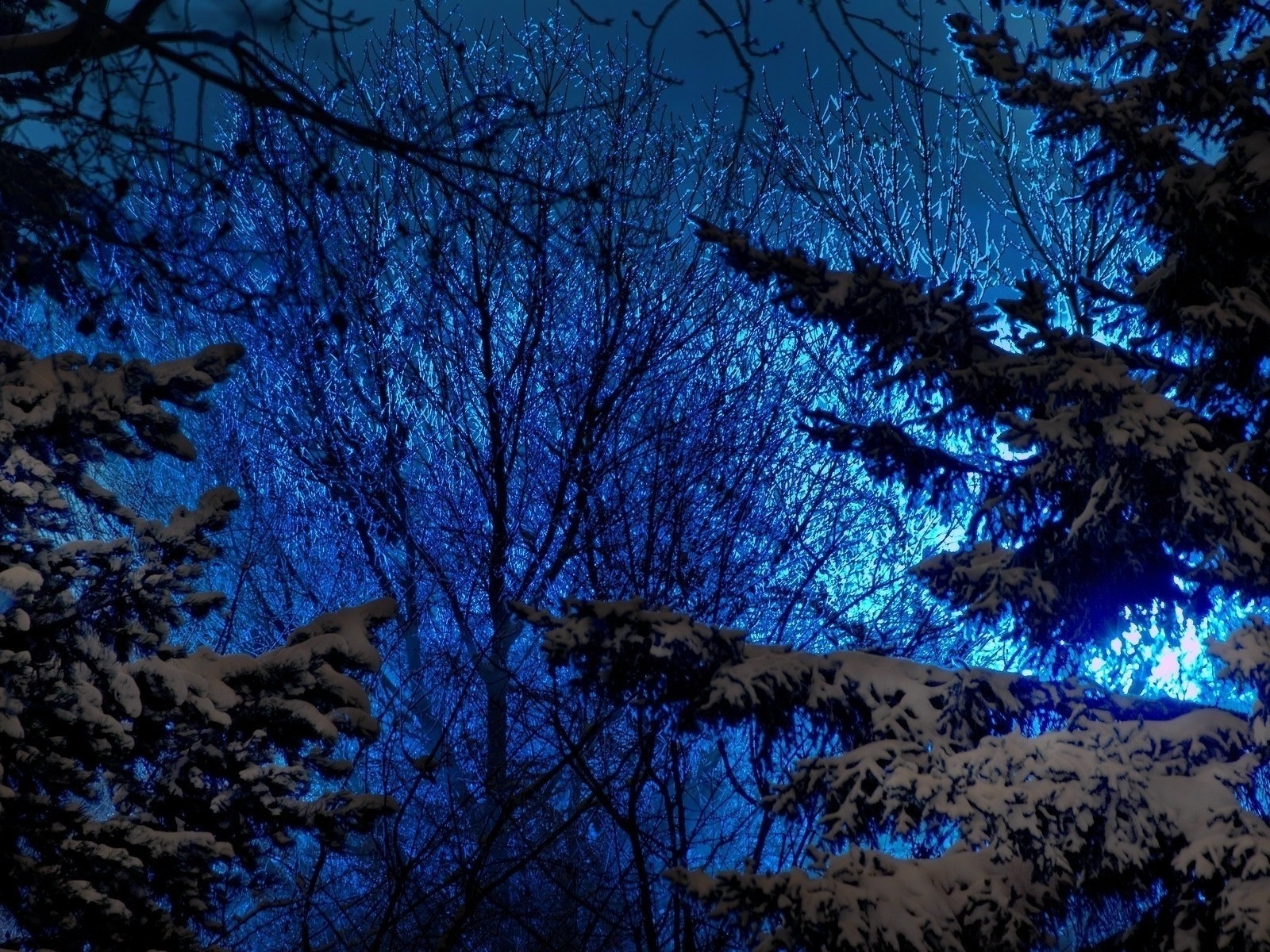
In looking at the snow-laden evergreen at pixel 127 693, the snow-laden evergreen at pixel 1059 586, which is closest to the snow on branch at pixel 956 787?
the snow-laden evergreen at pixel 1059 586

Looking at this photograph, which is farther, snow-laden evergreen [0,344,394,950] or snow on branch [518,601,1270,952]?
snow on branch [518,601,1270,952]

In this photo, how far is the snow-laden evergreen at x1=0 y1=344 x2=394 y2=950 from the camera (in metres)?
3.00

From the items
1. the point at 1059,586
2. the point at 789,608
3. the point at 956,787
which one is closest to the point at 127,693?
the point at 956,787

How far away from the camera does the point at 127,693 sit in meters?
3.07

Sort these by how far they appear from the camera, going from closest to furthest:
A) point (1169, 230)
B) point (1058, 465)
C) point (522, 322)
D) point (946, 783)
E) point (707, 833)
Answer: point (946, 783)
point (1058, 465)
point (1169, 230)
point (522, 322)
point (707, 833)

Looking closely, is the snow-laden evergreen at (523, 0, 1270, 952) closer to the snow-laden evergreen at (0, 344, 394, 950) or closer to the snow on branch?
the snow on branch

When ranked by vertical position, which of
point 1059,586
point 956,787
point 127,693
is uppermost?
point 127,693

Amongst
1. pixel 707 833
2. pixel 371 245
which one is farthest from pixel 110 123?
pixel 707 833

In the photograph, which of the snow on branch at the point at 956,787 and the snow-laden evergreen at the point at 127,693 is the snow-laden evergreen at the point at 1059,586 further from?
the snow-laden evergreen at the point at 127,693

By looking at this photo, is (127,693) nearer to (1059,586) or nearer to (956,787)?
(956,787)

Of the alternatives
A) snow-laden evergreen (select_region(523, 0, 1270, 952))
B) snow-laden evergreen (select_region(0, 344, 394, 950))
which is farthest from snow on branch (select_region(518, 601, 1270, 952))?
snow-laden evergreen (select_region(0, 344, 394, 950))

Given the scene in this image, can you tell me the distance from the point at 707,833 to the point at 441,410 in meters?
8.61

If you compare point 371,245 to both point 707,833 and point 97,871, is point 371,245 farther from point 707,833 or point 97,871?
point 707,833

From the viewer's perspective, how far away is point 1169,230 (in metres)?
4.46
